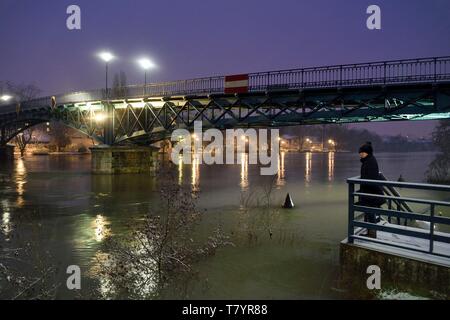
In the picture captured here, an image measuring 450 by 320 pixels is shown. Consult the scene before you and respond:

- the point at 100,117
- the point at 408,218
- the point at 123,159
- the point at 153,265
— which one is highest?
the point at 100,117

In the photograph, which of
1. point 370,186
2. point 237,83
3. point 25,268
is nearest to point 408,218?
point 370,186

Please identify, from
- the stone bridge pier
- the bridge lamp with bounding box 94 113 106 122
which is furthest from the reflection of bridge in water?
the stone bridge pier

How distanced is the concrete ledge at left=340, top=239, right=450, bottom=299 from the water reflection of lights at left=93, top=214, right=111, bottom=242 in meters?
7.13

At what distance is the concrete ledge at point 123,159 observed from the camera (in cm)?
3319

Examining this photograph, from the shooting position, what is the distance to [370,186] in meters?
7.32

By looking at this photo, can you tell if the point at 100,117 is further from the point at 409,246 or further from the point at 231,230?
the point at 409,246

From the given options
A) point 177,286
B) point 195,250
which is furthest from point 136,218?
point 177,286

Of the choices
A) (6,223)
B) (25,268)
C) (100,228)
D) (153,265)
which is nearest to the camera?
(153,265)

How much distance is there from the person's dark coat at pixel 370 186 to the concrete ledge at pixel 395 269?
1001 mm

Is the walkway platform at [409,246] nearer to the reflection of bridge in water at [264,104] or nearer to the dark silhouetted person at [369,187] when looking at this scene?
the dark silhouetted person at [369,187]

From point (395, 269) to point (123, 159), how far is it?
31159mm

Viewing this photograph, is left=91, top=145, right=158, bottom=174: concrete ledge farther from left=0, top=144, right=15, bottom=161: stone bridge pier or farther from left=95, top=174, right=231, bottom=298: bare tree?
left=0, top=144, right=15, bottom=161: stone bridge pier
